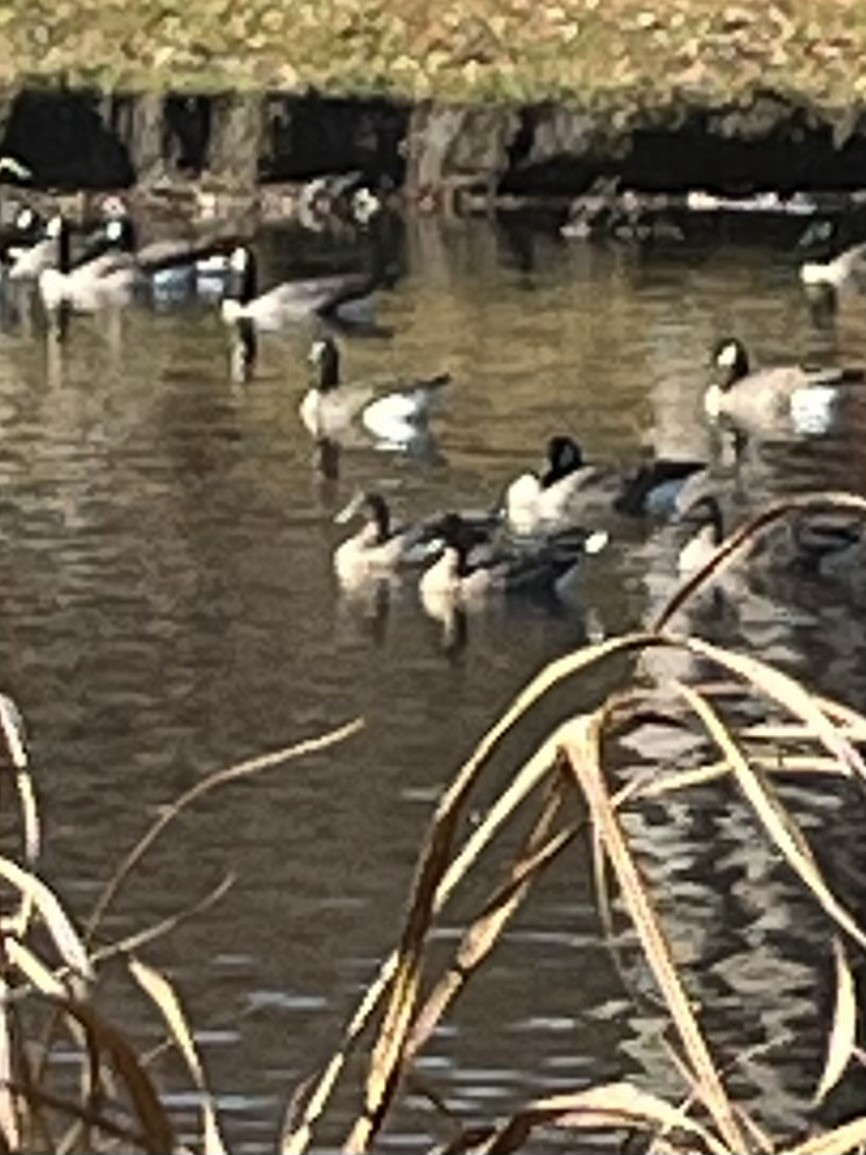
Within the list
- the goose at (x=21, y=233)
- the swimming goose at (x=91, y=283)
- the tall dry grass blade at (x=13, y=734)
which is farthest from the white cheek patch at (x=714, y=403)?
the tall dry grass blade at (x=13, y=734)

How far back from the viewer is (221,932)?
11.0m

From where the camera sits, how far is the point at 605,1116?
282 centimetres

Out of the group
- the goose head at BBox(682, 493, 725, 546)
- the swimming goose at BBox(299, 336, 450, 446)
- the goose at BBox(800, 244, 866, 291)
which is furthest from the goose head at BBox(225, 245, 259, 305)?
the goose head at BBox(682, 493, 725, 546)

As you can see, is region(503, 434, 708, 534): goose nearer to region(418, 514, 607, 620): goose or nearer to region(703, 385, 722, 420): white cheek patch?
region(418, 514, 607, 620): goose

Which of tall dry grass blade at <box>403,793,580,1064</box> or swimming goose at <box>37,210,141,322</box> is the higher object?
tall dry grass blade at <box>403,793,580,1064</box>

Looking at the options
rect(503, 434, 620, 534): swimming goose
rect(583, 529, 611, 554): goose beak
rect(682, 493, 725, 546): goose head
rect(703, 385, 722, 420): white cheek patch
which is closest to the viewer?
rect(682, 493, 725, 546): goose head

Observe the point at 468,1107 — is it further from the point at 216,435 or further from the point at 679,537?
the point at 216,435

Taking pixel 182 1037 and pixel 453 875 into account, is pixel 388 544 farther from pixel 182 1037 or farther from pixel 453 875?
pixel 182 1037

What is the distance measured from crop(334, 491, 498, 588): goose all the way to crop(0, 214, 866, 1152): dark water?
18cm

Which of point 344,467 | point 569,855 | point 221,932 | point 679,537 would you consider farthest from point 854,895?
point 344,467

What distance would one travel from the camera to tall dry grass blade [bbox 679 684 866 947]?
281 cm

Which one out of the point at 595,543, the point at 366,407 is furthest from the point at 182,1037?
the point at 366,407

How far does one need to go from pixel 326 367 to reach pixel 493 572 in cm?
529

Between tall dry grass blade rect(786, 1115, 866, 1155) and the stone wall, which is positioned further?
the stone wall
